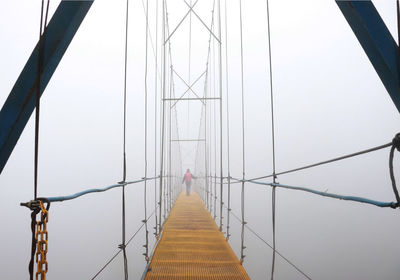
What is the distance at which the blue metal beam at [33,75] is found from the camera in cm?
80

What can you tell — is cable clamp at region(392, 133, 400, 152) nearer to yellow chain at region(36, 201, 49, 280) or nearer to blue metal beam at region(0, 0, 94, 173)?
yellow chain at region(36, 201, 49, 280)

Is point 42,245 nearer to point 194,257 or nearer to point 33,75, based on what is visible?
point 33,75

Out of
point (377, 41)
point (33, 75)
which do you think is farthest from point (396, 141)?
point (33, 75)

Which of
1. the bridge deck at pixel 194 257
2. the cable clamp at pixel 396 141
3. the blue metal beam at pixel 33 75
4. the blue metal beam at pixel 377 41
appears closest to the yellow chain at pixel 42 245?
the blue metal beam at pixel 33 75

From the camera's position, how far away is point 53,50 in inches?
35.1

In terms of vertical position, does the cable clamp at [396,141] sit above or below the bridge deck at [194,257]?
above

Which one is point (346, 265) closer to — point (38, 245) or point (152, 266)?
point (152, 266)

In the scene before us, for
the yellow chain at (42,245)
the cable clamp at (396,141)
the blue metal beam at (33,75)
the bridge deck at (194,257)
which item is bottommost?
the bridge deck at (194,257)

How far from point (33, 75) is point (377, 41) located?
44.9 inches

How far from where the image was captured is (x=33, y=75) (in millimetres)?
834

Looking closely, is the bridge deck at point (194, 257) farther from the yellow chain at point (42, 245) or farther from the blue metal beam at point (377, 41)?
the blue metal beam at point (377, 41)

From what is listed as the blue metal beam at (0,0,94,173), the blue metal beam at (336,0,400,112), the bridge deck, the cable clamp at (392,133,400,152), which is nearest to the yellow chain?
the blue metal beam at (0,0,94,173)

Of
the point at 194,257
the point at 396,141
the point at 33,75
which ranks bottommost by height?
the point at 194,257

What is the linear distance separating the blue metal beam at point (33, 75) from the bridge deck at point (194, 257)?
3.92 ft
